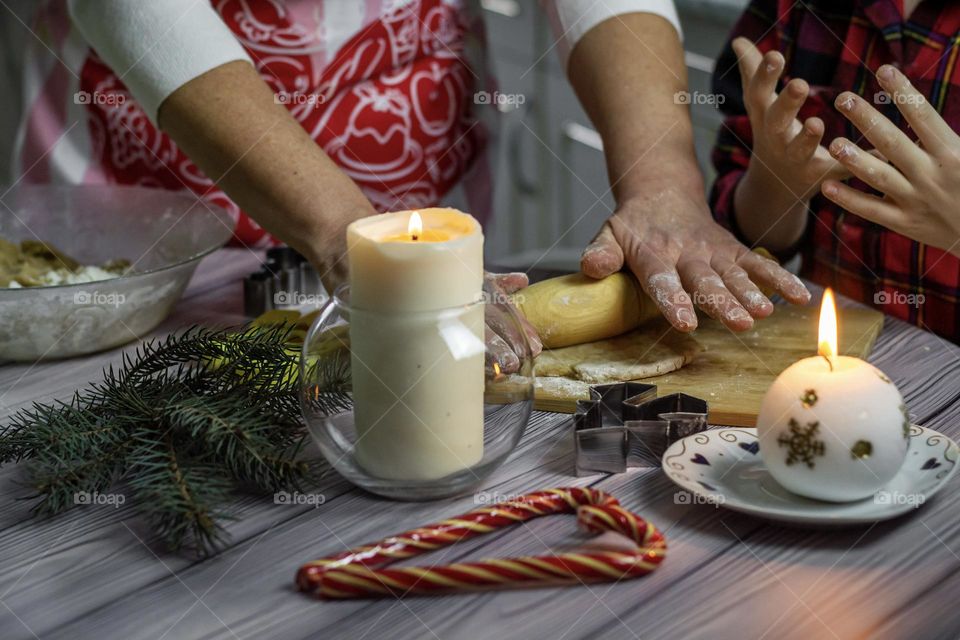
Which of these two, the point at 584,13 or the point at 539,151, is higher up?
the point at 584,13

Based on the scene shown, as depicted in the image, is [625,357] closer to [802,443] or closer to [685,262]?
[685,262]

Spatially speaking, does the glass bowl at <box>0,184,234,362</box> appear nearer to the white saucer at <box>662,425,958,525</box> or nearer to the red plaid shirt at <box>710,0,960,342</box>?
the white saucer at <box>662,425,958,525</box>

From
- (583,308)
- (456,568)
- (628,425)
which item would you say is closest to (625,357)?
(583,308)

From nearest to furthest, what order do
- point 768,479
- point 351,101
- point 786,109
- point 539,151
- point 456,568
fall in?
point 456,568
point 768,479
point 786,109
point 351,101
point 539,151

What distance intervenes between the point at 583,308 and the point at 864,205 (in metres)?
0.34

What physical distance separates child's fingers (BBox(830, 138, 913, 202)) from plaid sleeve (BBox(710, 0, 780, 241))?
→ 1.35 feet

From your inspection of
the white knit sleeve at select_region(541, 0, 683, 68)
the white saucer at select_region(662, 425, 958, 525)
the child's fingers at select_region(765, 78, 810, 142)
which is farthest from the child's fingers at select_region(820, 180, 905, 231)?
the white knit sleeve at select_region(541, 0, 683, 68)

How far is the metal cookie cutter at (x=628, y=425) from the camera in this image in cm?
83

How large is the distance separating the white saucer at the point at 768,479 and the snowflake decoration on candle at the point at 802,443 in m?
0.04

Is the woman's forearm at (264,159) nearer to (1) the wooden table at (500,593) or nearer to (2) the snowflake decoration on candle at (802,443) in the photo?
(1) the wooden table at (500,593)

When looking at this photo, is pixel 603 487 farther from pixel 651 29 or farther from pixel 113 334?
pixel 651 29

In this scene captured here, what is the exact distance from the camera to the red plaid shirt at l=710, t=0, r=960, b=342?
4.33ft

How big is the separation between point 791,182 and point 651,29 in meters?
0.31

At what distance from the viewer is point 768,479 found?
78cm
